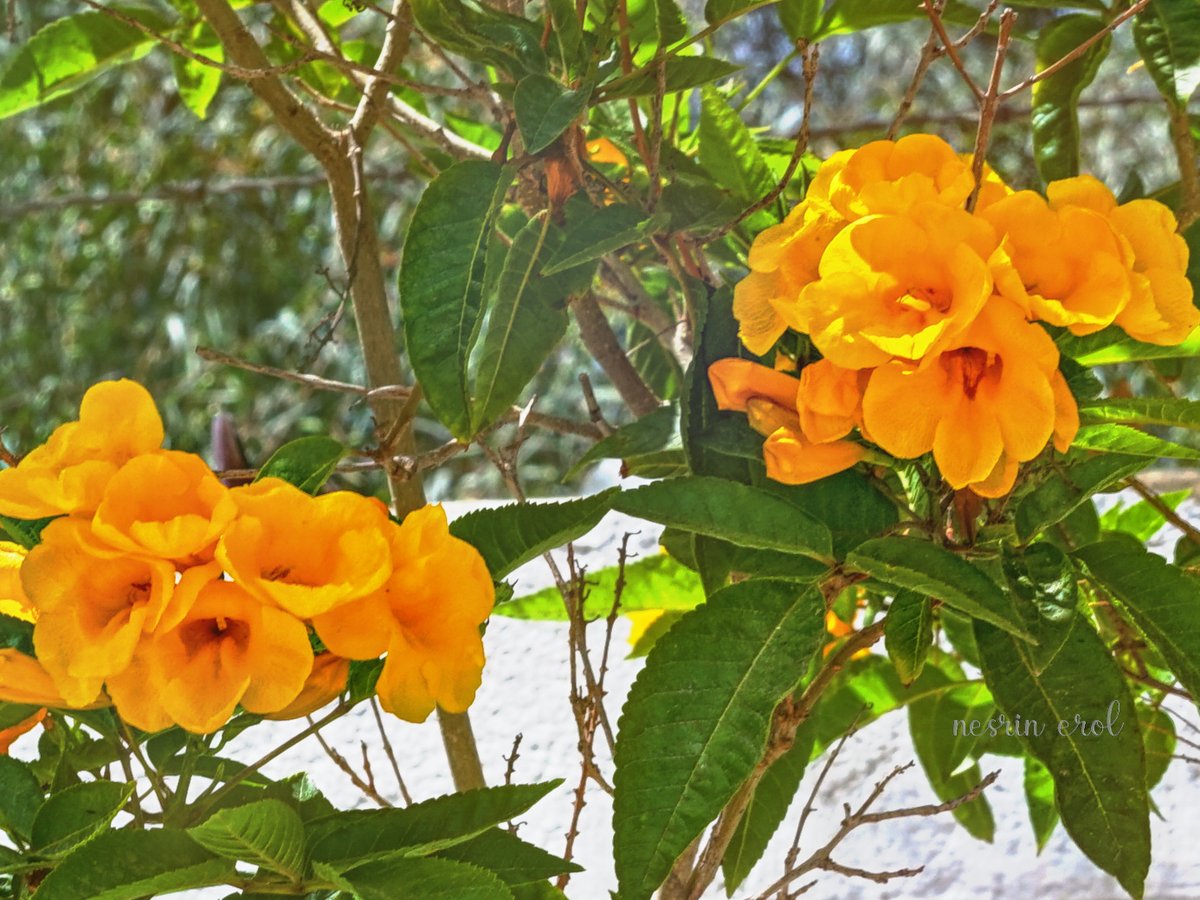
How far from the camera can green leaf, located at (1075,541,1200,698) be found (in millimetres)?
429

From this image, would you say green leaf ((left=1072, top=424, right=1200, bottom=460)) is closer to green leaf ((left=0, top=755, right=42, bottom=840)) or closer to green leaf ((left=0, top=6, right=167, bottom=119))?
green leaf ((left=0, top=755, right=42, bottom=840))

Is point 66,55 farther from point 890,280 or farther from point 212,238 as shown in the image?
point 212,238

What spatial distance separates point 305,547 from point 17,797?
0.46 ft

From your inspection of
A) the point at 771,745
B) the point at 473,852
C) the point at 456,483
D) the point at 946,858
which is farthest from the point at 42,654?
the point at 456,483

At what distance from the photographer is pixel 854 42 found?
97.2 inches

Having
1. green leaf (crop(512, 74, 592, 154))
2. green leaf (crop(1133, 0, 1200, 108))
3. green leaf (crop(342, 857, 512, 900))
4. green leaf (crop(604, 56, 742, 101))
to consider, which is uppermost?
green leaf (crop(1133, 0, 1200, 108))

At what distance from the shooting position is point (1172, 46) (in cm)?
56

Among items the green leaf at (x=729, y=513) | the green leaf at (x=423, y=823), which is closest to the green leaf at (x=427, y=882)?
the green leaf at (x=423, y=823)

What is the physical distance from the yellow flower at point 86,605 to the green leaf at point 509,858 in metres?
0.12

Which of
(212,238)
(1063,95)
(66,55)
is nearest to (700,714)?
(1063,95)

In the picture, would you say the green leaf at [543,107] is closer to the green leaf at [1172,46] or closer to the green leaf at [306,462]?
the green leaf at [306,462]

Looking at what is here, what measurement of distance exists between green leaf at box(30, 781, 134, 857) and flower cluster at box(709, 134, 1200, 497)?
0.73ft

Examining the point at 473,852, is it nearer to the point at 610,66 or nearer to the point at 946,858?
the point at 610,66

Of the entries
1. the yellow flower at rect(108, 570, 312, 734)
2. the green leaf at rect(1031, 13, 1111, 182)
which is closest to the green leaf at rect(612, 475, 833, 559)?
the yellow flower at rect(108, 570, 312, 734)
